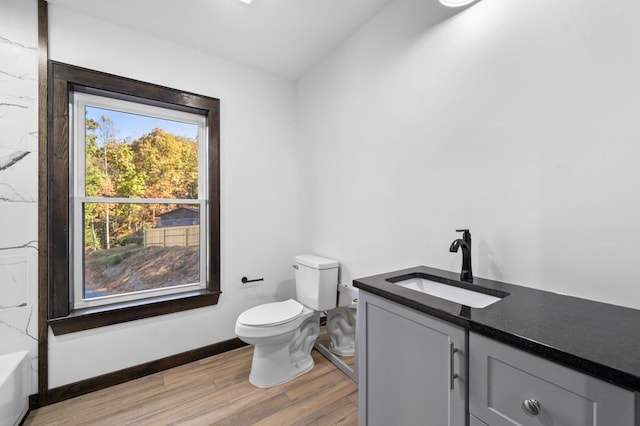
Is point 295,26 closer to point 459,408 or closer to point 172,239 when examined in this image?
point 172,239

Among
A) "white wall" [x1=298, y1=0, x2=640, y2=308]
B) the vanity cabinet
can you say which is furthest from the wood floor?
"white wall" [x1=298, y1=0, x2=640, y2=308]

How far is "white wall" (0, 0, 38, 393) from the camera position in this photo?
5.33 ft

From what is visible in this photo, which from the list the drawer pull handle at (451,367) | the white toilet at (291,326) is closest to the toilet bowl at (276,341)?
the white toilet at (291,326)

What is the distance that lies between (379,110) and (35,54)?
7.33 ft

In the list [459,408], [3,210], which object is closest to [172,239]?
[3,210]

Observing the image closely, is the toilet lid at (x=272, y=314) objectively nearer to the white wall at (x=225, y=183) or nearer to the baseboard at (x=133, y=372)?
the white wall at (x=225, y=183)

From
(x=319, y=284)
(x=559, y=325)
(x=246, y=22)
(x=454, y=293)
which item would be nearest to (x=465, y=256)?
(x=454, y=293)

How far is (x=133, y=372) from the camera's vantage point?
6.53 feet

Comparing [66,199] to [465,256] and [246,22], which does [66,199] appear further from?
[465,256]

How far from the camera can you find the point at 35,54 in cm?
170

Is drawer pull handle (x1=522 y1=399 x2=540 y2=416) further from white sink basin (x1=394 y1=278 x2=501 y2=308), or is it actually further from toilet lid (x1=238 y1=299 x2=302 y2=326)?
toilet lid (x1=238 y1=299 x2=302 y2=326)

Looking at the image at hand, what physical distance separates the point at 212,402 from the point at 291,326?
67cm

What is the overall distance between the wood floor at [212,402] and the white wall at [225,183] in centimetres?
20

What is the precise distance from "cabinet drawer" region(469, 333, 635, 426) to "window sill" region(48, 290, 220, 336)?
6.82 ft
